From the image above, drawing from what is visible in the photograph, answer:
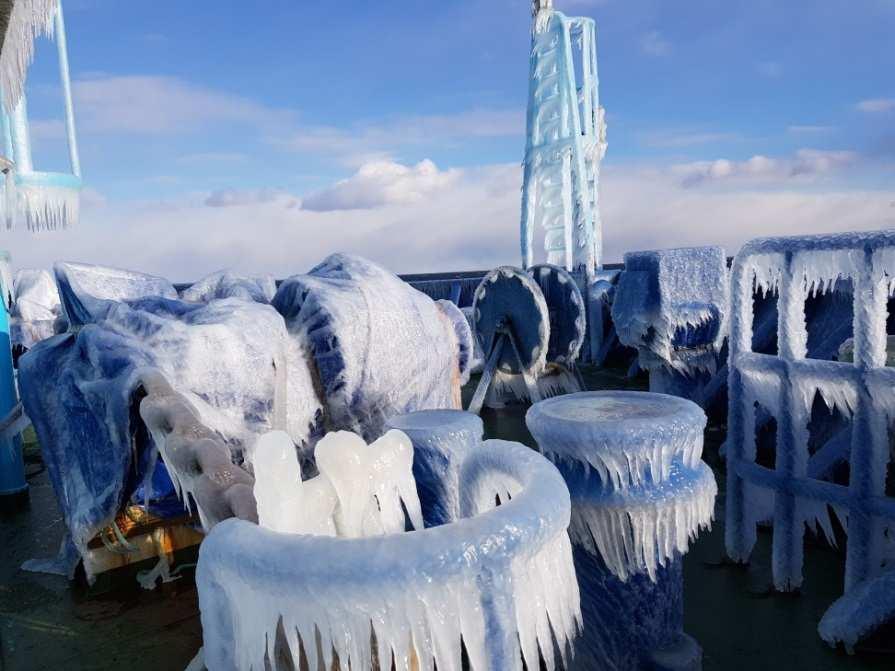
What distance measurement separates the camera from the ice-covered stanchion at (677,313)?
630 cm

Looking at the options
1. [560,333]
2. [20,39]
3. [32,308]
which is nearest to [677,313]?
[560,333]

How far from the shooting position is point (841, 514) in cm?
326

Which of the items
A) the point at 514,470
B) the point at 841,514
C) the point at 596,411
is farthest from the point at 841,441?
the point at 514,470

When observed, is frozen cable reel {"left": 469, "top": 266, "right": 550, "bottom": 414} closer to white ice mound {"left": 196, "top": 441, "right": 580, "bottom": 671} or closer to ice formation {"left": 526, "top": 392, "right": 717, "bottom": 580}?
ice formation {"left": 526, "top": 392, "right": 717, "bottom": 580}

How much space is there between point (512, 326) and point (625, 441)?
6.00m

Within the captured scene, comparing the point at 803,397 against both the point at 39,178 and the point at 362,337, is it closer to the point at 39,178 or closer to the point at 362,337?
the point at 362,337

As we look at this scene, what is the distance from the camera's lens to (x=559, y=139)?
14125 millimetres

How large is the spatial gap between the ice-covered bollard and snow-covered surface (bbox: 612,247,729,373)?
3.81 m

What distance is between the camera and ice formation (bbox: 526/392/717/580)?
2.35 meters

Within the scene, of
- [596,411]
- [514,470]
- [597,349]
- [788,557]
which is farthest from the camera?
[597,349]

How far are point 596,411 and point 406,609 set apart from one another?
66.6 inches

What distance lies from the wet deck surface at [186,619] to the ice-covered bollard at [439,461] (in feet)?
4.89

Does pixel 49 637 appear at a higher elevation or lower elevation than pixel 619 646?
lower

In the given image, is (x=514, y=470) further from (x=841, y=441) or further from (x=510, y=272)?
(x=510, y=272)
